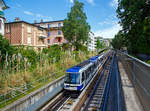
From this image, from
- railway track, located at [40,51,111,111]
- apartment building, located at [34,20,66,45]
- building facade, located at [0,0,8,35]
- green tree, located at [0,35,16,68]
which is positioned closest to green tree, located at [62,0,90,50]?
apartment building, located at [34,20,66,45]

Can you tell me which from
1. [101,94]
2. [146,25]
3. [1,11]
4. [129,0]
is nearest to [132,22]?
[129,0]

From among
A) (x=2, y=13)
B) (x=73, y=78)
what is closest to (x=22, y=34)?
(x=2, y=13)

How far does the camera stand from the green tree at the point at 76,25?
3188cm

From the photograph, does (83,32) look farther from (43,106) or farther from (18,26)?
(43,106)

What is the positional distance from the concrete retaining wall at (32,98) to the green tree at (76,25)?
2143 centimetres

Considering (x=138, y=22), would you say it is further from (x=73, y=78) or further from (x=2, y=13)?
(x=2, y=13)

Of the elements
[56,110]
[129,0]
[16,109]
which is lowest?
[56,110]

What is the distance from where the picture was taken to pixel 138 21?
20281mm

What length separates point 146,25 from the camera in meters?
17.0

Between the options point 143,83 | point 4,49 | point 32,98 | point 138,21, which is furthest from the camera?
point 138,21

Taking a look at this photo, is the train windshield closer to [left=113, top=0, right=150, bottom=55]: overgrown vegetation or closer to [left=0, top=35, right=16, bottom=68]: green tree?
[left=0, top=35, right=16, bottom=68]: green tree

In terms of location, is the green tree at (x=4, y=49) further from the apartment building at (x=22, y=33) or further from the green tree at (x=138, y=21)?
the green tree at (x=138, y=21)

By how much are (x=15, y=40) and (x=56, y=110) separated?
26619mm

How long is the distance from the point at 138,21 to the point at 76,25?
1601cm
